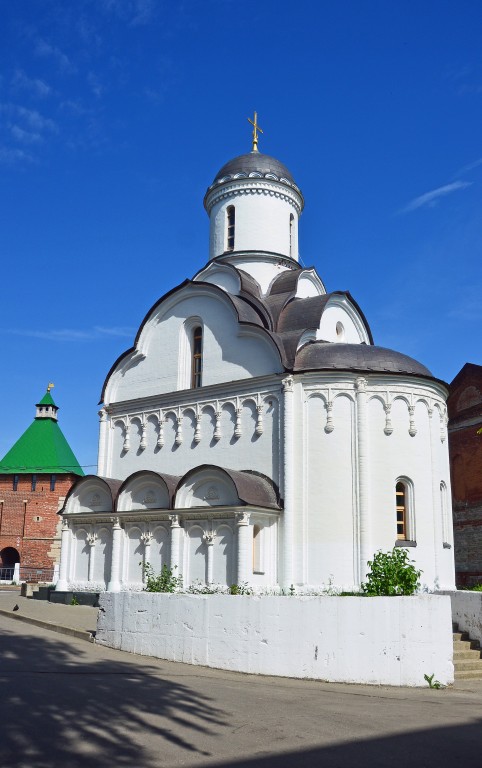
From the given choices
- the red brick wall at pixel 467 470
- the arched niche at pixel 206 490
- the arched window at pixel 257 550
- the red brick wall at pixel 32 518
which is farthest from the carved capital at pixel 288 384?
the red brick wall at pixel 32 518

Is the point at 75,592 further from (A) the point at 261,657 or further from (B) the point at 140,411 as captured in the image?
(A) the point at 261,657

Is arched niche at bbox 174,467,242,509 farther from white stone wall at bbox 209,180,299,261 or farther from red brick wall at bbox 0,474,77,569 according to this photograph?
red brick wall at bbox 0,474,77,569

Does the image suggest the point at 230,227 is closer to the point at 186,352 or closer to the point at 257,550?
the point at 186,352

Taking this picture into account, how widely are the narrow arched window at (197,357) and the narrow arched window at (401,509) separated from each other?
668 cm

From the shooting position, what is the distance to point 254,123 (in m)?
27.8

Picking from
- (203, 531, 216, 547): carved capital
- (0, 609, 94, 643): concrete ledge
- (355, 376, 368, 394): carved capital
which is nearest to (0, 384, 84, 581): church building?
(203, 531, 216, 547): carved capital

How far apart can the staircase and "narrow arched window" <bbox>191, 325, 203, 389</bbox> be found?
11.5m

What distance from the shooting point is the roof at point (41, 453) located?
37.5 meters

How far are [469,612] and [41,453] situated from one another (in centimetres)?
2889

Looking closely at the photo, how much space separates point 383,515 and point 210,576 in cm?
469

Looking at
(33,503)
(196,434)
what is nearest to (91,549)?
(196,434)

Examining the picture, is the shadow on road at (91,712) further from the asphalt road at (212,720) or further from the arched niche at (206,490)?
the arched niche at (206,490)

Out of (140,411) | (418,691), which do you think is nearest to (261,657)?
(418,691)

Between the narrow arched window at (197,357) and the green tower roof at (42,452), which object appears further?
the green tower roof at (42,452)
